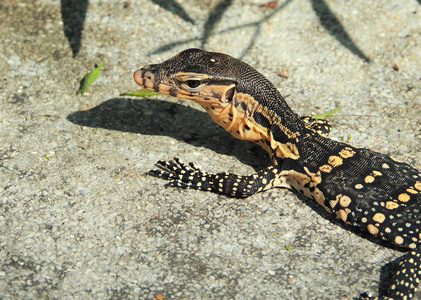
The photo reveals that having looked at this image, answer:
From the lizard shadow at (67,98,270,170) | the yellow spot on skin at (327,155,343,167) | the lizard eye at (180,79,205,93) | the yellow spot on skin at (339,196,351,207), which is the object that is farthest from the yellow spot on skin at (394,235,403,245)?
the lizard eye at (180,79,205,93)

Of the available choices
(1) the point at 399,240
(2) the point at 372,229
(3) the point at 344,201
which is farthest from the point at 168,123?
(1) the point at 399,240

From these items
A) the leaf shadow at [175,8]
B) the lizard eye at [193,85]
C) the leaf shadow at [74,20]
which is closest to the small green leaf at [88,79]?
the leaf shadow at [74,20]

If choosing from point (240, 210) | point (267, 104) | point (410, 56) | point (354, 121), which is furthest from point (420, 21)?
point (240, 210)

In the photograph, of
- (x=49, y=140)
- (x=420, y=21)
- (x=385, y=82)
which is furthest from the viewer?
(x=420, y=21)

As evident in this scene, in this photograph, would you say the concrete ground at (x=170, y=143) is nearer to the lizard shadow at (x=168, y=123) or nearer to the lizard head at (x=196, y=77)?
the lizard shadow at (x=168, y=123)

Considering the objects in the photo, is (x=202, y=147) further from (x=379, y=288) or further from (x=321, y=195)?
(x=379, y=288)

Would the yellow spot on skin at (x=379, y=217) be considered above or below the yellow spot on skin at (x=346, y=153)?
below

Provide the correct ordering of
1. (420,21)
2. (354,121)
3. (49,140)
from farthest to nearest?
(420,21) < (354,121) < (49,140)

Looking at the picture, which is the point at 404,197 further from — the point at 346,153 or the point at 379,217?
the point at 346,153
